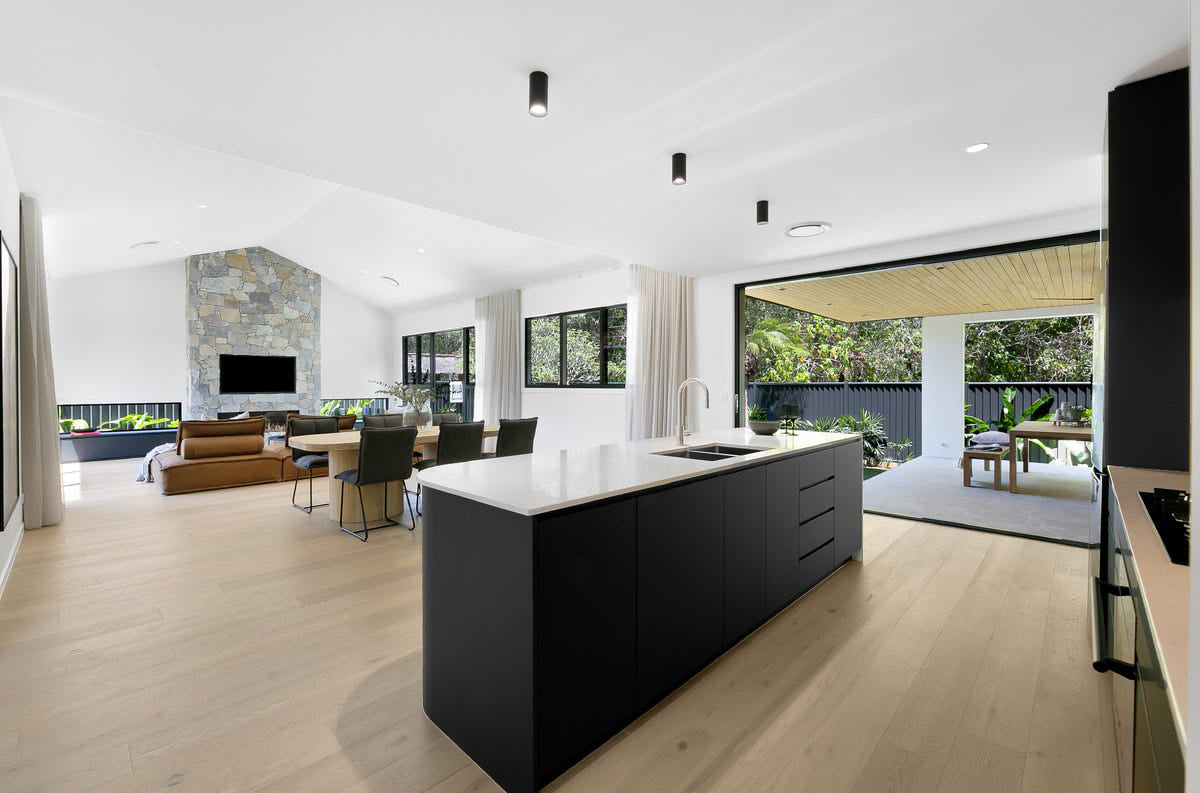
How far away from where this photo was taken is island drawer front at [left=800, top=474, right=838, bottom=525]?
9.23 feet

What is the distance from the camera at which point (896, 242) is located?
179 inches

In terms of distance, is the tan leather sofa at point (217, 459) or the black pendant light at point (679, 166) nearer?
the black pendant light at point (679, 166)

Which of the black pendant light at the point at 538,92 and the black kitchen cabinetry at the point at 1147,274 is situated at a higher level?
the black pendant light at the point at 538,92

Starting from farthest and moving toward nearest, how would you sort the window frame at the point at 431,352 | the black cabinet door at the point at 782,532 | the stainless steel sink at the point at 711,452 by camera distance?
the window frame at the point at 431,352
the stainless steel sink at the point at 711,452
the black cabinet door at the point at 782,532

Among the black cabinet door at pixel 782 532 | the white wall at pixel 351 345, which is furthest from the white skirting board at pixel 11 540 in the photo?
the white wall at pixel 351 345

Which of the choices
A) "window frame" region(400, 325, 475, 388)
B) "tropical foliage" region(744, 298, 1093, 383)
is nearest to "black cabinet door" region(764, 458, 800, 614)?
"window frame" region(400, 325, 475, 388)

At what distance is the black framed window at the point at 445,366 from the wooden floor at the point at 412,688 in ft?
20.2

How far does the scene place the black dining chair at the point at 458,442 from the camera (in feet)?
14.4

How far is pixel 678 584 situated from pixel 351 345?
1069 cm

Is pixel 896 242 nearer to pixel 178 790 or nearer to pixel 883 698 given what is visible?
pixel 883 698

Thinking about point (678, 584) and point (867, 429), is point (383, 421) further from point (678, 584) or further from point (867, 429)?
point (867, 429)

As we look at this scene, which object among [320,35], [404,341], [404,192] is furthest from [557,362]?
[320,35]

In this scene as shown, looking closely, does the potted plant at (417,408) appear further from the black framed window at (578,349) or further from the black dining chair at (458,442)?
the black framed window at (578,349)

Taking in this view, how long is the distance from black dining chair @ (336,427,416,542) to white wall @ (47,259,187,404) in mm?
7085
